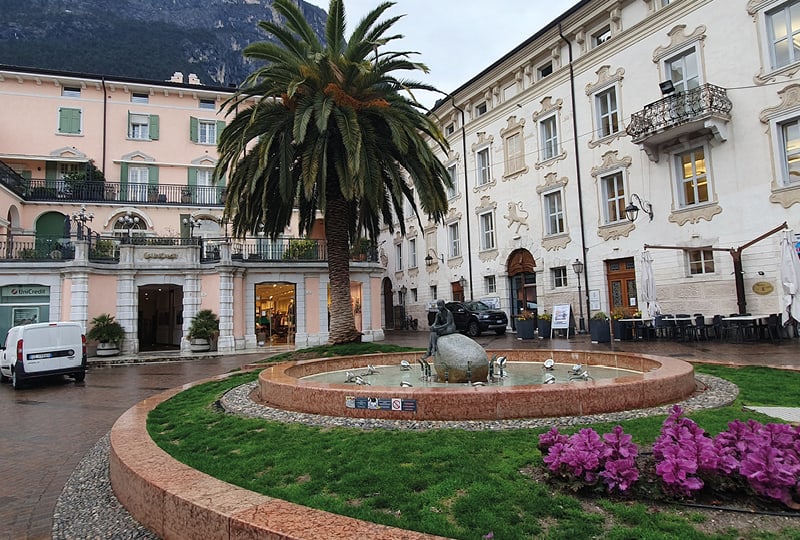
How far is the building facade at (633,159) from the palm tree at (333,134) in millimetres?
4023

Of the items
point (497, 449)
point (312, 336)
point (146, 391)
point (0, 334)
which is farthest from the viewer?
point (312, 336)

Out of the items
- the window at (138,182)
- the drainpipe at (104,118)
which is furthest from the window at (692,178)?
the drainpipe at (104,118)

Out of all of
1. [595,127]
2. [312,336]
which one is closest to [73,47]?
[312,336]

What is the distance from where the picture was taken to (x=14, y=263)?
835 inches

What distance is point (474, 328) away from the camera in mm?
24438

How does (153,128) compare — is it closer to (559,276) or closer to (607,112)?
(559,276)

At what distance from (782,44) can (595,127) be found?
7599 mm

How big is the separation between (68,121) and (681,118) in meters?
33.4

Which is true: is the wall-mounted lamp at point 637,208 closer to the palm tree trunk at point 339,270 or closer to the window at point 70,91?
the palm tree trunk at point 339,270

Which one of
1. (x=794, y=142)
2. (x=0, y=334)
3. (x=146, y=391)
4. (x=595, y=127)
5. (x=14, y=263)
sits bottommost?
(x=146, y=391)

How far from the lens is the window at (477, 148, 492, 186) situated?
99.4ft

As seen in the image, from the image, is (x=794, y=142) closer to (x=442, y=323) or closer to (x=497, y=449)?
(x=442, y=323)

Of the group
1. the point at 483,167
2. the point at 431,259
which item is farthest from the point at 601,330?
the point at 431,259

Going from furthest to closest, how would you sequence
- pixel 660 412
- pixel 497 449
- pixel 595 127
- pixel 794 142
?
pixel 595 127, pixel 794 142, pixel 660 412, pixel 497 449
